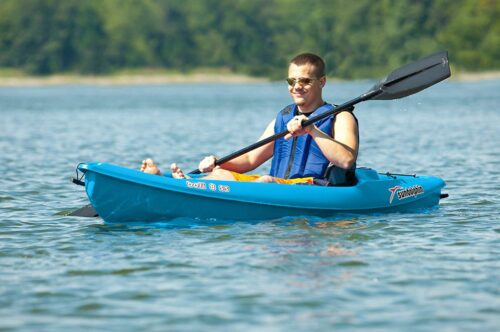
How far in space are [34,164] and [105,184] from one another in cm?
854

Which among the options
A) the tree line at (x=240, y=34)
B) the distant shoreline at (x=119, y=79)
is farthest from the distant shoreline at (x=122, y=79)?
the tree line at (x=240, y=34)

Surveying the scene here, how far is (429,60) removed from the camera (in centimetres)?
1027

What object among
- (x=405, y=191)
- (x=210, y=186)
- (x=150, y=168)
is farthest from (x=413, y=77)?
(x=150, y=168)

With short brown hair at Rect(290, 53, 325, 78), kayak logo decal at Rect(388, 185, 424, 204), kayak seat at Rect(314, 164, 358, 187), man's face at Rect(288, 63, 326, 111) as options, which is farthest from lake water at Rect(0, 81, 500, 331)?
short brown hair at Rect(290, 53, 325, 78)

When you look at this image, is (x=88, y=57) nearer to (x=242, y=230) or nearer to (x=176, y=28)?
(x=176, y=28)

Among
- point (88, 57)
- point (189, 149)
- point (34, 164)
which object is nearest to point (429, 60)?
point (34, 164)

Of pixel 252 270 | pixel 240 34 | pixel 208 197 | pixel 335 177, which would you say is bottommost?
pixel 252 270

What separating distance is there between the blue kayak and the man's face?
725 millimetres

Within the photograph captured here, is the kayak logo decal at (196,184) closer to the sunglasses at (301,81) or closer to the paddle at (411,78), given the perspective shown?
the paddle at (411,78)

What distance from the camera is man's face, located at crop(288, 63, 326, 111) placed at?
9.09 meters

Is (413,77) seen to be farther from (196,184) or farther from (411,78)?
(196,184)

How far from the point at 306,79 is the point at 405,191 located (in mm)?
1754

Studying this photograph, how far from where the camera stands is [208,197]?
9.09 m

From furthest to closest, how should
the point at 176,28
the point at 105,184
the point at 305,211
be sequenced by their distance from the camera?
the point at 176,28
the point at 305,211
the point at 105,184
